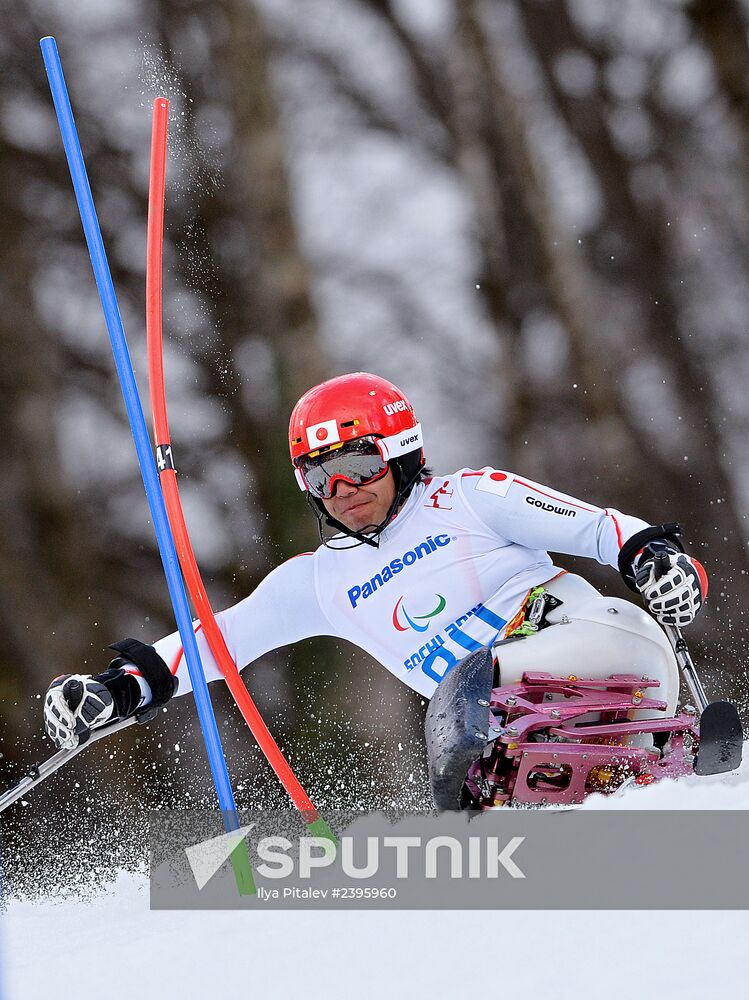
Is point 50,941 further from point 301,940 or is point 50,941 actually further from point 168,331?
point 168,331

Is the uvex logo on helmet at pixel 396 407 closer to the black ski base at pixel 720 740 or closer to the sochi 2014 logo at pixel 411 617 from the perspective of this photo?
the sochi 2014 logo at pixel 411 617

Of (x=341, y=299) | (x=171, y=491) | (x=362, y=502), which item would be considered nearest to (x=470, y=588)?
(x=362, y=502)

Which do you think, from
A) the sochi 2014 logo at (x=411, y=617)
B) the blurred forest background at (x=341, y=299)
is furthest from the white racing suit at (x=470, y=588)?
the blurred forest background at (x=341, y=299)

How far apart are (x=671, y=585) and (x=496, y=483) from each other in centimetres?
65

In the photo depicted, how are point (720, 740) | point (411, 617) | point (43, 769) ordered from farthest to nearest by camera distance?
1. point (411, 617)
2. point (43, 769)
3. point (720, 740)

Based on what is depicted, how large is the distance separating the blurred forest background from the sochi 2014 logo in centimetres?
503

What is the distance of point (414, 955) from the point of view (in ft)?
7.97

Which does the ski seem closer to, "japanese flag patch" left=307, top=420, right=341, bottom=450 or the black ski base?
"japanese flag patch" left=307, top=420, right=341, bottom=450

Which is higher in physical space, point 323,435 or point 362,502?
point 323,435

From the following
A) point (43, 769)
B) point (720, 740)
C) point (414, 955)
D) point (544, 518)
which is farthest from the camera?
point (544, 518)

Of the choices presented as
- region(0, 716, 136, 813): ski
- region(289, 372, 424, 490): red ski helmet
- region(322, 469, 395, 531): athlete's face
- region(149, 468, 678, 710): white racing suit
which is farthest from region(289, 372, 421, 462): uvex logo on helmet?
region(0, 716, 136, 813): ski

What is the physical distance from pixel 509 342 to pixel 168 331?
2873 millimetres

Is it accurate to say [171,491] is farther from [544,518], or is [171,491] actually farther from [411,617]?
[544,518]

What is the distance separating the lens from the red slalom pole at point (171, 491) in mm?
3498
